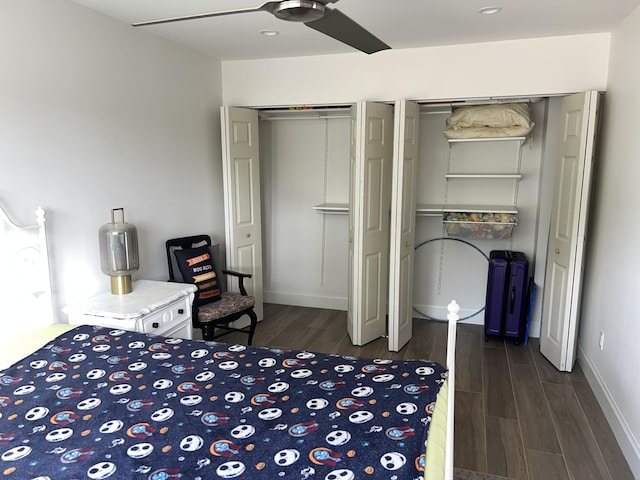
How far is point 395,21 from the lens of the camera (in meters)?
2.87

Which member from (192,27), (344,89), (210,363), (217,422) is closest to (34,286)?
(210,363)

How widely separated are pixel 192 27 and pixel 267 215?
2.22 metres

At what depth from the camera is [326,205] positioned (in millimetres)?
4590

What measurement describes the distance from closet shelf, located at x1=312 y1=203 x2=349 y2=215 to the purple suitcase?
1424mm

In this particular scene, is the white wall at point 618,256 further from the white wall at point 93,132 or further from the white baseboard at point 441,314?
the white wall at point 93,132

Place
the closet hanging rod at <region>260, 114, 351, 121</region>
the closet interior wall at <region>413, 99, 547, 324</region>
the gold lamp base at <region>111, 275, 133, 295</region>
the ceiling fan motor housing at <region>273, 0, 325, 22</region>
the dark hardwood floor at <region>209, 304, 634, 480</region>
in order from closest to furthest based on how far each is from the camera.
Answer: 1. the ceiling fan motor housing at <region>273, 0, 325, 22</region>
2. the dark hardwood floor at <region>209, 304, 634, 480</region>
3. the gold lamp base at <region>111, 275, 133, 295</region>
4. the closet interior wall at <region>413, 99, 547, 324</region>
5. the closet hanging rod at <region>260, 114, 351, 121</region>

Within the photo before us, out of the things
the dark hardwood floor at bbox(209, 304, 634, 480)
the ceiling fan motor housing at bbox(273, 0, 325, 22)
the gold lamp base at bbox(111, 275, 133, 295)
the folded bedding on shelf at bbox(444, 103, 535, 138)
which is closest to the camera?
the ceiling fan motor housing at bbox(273, 0, 325, 22)

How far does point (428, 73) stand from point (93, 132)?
96.6 inches

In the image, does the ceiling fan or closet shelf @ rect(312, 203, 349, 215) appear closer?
the ceiling fan

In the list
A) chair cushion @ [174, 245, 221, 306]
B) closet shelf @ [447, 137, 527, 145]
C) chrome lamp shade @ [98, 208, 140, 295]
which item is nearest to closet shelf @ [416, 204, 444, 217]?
closet shelf @ [447, 137, 527, 145]

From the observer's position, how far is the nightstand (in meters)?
2.47

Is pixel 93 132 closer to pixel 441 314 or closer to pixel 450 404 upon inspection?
pixel 450 404

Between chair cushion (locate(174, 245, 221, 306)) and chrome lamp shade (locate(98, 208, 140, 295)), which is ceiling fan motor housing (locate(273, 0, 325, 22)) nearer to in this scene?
chrome lamp shade (locate(98, 208, 140, 295))

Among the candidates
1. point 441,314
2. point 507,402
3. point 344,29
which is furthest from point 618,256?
point 344,29
